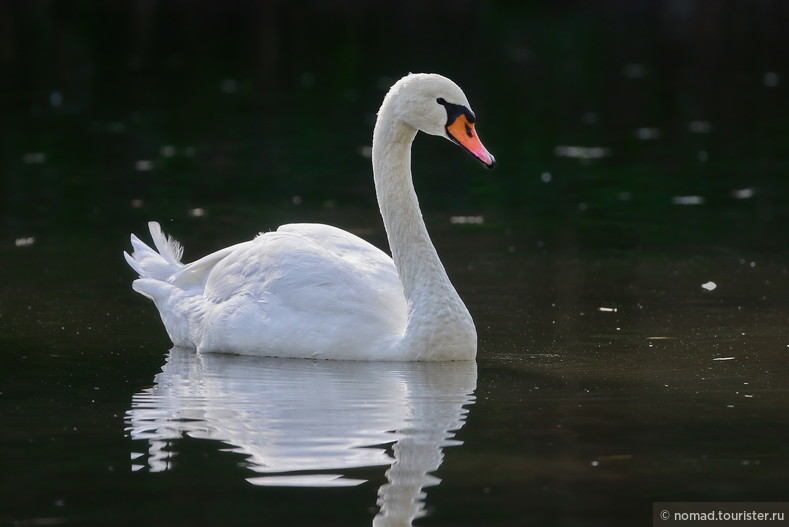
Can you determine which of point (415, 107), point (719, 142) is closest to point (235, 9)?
point (719, 142)

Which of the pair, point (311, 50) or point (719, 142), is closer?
point (719, 142)

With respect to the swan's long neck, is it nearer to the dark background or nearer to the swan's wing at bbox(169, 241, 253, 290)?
the swan's wing at bbox(169, 241, 253, 290)

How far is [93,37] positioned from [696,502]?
117 ft

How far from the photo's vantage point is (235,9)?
48.3 m

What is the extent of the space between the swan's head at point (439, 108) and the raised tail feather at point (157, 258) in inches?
93.2

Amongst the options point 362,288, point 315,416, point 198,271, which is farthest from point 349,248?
point 315,416

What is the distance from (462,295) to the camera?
11.6m

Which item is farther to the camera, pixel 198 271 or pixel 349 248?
pixel 198 271

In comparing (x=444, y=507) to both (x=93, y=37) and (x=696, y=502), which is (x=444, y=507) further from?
(x=93, y=37)

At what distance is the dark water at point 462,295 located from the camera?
6.57m

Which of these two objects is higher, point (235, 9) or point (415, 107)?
point (235, 9)

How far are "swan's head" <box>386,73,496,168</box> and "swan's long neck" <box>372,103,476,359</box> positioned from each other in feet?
0.49

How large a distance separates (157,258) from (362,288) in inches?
89.4

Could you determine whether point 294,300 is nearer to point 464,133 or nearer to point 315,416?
point 464,133
